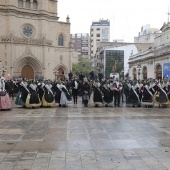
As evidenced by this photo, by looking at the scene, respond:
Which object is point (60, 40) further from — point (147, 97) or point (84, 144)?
point (84, 144)

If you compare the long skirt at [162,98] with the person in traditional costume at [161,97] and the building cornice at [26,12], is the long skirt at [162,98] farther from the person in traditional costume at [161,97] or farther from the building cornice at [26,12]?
the building cornice at [26,12]

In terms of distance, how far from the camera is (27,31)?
43.1 m

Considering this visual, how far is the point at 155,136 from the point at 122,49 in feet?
209

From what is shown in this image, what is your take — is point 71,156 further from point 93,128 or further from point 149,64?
point 149,64

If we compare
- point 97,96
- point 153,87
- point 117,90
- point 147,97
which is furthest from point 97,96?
point 153,87

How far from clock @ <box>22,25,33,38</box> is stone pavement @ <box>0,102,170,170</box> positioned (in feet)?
111

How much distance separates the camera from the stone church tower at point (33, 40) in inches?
1594

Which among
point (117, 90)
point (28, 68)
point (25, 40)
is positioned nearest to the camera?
point (117, 90)

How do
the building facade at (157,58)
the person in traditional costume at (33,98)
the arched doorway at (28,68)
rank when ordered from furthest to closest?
the arched doorway at (28,68)
the building facade at (157,58)
the person in traditional costume at (33,98)

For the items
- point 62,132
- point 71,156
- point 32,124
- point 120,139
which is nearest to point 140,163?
point 71,156

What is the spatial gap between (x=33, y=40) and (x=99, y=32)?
84167 millimetres

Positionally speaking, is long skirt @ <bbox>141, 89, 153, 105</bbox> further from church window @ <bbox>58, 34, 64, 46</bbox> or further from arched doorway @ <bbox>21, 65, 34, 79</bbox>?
church window @ <bbox>58, 34, 64, 46</bbox>

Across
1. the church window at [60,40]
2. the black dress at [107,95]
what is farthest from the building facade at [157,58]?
the black dress at [107,95]

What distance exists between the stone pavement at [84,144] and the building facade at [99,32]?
114228 millimetres
